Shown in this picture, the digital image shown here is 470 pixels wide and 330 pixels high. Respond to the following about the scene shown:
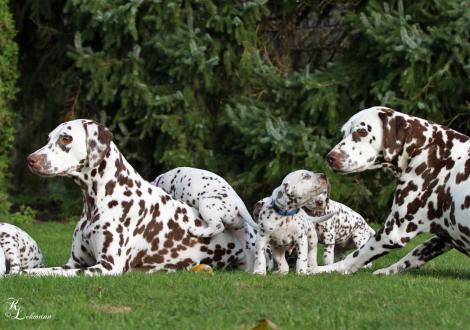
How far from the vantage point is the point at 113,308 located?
6977 mm

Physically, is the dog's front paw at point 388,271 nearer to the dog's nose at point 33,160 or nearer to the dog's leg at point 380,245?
the dog's leg at point 380,245

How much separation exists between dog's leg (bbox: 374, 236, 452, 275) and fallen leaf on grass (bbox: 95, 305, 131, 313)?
2927 mm

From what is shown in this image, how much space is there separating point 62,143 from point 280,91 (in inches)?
265

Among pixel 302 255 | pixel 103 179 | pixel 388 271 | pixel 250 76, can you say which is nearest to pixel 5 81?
pixel 250 76

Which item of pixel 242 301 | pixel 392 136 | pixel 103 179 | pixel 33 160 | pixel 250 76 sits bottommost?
pixel 242 301

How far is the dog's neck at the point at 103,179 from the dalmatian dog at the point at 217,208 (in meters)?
0.90

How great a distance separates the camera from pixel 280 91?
15.1 m

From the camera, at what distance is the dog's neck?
8984mm

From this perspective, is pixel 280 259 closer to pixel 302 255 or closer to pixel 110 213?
pixel 302 255

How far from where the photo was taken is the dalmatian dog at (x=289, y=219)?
917 centimetres

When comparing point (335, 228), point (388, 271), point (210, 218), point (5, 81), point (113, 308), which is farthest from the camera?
point (5, 81)

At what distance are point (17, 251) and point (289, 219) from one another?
269cm

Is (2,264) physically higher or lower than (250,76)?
lower

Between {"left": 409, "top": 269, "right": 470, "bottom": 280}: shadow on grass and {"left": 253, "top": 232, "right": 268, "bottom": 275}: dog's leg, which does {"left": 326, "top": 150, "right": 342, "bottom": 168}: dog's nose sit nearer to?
{"left": 253, "top": 232, "right": 268, "bottom": 275}: dog's leg
